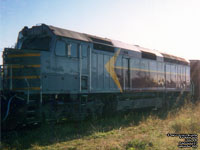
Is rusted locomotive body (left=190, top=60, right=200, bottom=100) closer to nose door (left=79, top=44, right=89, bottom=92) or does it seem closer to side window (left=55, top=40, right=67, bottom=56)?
nose door (left=79, top=44, right=89, bottom=92)

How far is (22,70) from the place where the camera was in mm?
8148

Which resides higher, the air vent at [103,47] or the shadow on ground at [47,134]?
the air vent at [103,47]

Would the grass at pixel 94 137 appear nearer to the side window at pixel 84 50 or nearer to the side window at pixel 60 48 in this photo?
the side window at pixel 60 48

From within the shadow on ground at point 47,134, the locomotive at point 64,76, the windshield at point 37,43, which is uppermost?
the windshield at point 37,43

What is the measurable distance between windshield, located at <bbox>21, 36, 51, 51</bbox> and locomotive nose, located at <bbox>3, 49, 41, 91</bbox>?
720mm

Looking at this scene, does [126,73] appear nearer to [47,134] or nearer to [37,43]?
[37,43]

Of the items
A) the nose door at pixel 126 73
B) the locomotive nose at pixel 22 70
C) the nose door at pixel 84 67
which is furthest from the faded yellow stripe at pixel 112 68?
the locomotive nose at pixel 22 70

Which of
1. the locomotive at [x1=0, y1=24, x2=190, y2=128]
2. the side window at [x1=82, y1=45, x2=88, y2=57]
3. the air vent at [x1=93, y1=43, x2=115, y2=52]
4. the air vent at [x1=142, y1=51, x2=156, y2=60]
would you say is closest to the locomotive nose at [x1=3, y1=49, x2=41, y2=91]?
the locomotive at [x1=0, y1=24, x2=190, y2=128]

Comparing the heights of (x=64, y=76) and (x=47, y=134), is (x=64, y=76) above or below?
above

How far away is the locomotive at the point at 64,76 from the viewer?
7.85m

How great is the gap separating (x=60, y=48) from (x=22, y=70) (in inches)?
64.9

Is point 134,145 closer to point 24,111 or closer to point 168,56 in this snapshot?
point 24,111

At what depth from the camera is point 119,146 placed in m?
5.92

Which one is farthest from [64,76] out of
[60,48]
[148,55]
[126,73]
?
[148,55]
